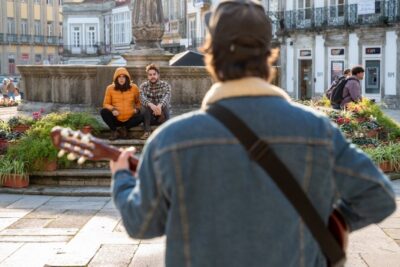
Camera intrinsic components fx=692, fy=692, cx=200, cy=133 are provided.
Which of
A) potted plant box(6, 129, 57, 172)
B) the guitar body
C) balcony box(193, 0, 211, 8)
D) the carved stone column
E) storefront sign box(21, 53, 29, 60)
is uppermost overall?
balcony box(193, 0, 211, 8)

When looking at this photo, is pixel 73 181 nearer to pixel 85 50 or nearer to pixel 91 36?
pixel 85 50

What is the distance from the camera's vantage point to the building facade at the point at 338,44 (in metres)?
32.3

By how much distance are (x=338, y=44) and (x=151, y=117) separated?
86.8 feet

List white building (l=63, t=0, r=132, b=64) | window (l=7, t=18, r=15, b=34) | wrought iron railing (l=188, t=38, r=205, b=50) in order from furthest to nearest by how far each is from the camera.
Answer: window (l=7, t=18, r=15, b=34) < white building (l=63, t=0, r=132, b=64) < wrought iron railing (l=188, t=38, r=205, b=50)

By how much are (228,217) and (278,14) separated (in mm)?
38136

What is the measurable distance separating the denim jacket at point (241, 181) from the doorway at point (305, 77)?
35.6m

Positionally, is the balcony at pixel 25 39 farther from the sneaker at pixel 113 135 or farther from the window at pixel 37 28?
the sneaker at pixel 113 135

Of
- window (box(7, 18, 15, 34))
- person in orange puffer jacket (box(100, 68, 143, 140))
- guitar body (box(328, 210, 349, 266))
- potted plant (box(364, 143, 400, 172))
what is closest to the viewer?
guitar body (box(328, 210, 349, 266))

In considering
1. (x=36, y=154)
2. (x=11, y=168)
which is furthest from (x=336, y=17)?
(x=11, y=168)

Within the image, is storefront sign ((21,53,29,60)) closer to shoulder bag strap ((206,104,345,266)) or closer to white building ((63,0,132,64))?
white building ((63,0,132,64))

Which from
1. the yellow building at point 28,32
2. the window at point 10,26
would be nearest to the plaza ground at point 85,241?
the yellow building at point 28,32

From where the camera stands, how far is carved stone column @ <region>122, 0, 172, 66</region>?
47.1 ft

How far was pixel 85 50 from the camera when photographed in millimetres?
66562

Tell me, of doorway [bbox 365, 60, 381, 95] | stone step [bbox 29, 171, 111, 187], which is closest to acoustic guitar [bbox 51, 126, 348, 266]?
stone step [bbox 29, 171, 111, 187]
